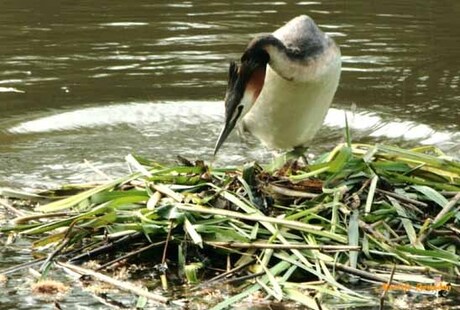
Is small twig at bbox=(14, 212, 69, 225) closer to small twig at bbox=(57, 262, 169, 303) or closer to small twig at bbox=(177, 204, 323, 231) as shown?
small twig at bbox=(57, 262, 169, 303)

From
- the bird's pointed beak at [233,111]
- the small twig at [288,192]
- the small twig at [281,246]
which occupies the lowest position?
the small twig at [281,246]

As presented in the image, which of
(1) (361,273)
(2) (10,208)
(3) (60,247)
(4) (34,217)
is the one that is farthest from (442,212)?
(2) (10,208)

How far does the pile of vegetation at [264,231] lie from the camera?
15.2 feet

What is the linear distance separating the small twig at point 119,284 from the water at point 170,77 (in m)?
0.56

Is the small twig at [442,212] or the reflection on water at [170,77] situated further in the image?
the reflection on water at [170,77]

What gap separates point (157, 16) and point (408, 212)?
753 cm

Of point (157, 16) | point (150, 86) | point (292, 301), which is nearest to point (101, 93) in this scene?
point (150, 86)

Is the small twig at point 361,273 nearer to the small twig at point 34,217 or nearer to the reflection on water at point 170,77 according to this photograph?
the small twig at point 34,217

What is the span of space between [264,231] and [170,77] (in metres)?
4.66

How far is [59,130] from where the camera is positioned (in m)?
8.07

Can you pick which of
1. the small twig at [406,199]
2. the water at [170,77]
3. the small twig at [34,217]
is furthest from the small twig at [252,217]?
the water at [170,77]

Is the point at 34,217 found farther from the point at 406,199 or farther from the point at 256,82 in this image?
the point at 406,199

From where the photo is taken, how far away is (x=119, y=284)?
180 inches

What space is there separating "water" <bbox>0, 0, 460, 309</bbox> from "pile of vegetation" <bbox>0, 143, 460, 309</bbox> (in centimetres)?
53
